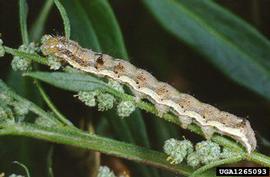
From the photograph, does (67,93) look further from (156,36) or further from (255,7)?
(255,7)

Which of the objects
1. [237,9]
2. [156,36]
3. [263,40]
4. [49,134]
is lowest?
[49,134]

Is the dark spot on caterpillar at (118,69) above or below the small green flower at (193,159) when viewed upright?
above

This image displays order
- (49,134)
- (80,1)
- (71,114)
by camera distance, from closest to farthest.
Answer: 1. (49,134)
2. (80,1)
3. (71,114)

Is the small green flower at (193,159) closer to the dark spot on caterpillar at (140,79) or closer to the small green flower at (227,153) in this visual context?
the small green flower at (227,153)

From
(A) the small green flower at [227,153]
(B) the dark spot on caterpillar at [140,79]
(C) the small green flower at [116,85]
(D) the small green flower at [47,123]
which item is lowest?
(A) the small green flower at [227,153]

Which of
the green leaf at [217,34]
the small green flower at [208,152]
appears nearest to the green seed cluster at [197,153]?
the small green flower at [208,152]

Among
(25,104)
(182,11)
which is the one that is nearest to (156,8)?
(182,11)

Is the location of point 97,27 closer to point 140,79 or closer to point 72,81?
point 140,79
